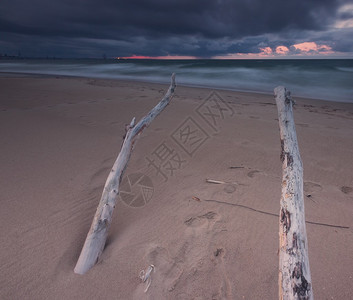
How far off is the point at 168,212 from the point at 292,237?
1.32 metres

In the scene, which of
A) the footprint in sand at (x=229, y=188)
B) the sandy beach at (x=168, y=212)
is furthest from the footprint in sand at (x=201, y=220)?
the footprint in sand at (x=229, y=188)

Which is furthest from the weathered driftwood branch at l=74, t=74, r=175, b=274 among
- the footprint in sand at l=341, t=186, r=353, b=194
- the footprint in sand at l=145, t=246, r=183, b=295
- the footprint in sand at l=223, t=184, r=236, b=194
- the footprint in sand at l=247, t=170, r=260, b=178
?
the footprint in sand at l=341, t=186, r=353, b=194

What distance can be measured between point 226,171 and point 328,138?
8.66ft

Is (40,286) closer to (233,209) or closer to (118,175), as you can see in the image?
(118,175)

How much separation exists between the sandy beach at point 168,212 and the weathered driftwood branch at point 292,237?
1.65 feet

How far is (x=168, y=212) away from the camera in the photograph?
2.44 metres

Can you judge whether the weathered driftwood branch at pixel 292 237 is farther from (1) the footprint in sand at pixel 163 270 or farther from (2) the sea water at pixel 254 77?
(2) the sea water at pixel 254 77

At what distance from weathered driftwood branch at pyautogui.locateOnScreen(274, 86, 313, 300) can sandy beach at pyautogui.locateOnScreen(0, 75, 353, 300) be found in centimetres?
50

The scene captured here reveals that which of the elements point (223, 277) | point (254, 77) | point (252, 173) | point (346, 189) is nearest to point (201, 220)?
point (223, 277)

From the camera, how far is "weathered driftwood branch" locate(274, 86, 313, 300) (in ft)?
3.85

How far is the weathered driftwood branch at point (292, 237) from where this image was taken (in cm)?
117

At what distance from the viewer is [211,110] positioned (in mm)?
6992

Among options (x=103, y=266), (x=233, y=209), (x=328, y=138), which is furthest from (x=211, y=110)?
(x=103, y=266)

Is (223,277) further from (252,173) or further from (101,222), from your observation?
(252,173)
